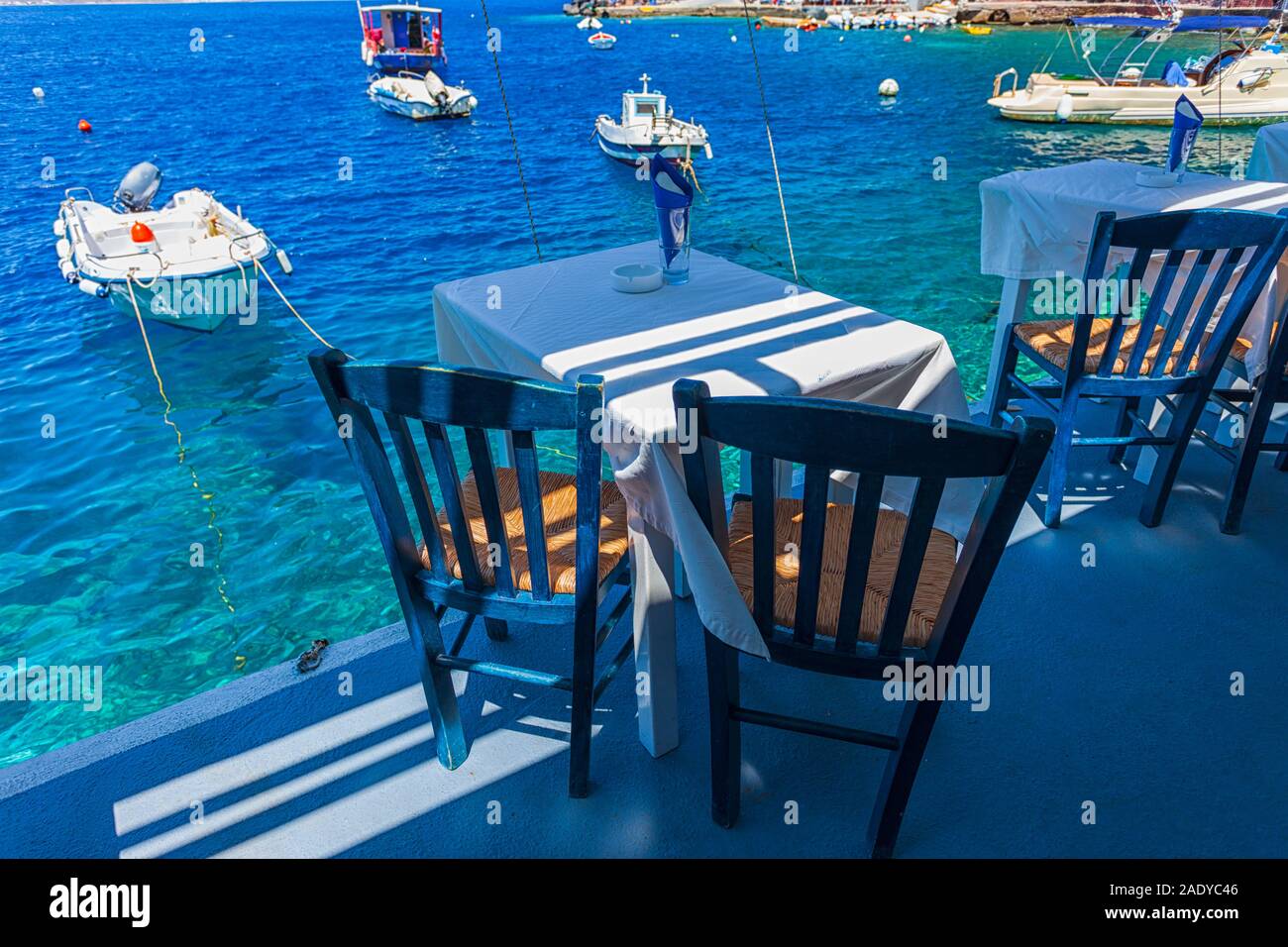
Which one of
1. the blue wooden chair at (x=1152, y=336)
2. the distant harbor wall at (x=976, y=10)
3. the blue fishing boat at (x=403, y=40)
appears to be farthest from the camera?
the distant harbor wall at (x=976, y=10)

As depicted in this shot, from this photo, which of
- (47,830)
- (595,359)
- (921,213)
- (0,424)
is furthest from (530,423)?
(921,213)

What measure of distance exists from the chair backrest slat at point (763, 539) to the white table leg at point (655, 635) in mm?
240

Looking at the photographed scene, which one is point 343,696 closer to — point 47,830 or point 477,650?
point 477,650

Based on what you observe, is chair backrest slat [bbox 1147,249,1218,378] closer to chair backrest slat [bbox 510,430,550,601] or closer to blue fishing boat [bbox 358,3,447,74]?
chair backrest slat [bbox 510,430,550,601]

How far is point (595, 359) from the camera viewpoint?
149 cm

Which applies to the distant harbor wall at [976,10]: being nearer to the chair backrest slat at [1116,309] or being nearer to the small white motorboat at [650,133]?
the small white motorboat at [650,133]

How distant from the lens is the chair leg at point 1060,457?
2131 mm

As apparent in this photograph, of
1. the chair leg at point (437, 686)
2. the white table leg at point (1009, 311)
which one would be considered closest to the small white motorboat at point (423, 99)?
the white table leg at point (1009, 311)

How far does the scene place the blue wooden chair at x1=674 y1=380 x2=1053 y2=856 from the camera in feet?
3.00

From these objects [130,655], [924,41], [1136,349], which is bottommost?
[130,655]

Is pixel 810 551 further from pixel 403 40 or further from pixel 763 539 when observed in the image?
pixel 403 40

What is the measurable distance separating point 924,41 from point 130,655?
41.3m

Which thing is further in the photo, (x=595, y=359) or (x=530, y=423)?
(x=595, y=359)

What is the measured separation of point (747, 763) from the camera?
165 cm
